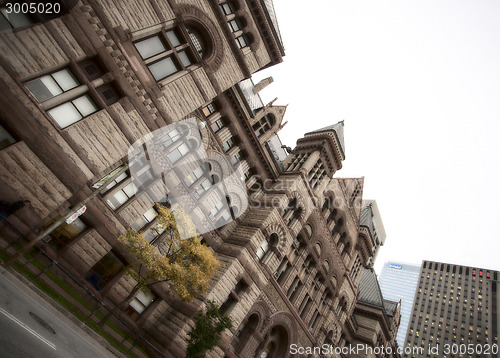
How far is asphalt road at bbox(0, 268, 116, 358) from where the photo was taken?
28.8 feet

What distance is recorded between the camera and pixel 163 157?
17516 millimetres

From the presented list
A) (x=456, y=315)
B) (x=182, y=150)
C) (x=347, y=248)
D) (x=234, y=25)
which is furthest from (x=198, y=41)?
(x=456, y=315)

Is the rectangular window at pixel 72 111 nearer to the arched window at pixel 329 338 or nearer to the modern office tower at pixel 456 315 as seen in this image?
the arched window at pixel 329 338

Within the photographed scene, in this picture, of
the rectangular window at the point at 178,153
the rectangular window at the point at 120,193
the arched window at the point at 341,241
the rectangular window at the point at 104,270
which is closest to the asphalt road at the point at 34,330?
the rectangular window at the point at 104,270

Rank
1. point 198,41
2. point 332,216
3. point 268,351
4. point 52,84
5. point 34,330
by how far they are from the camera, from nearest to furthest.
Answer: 1. point 34,330
2. point 52,84
3. point 198,41
4. point 268,351
5. point 332,216

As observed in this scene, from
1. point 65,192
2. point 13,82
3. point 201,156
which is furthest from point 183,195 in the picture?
point 13,82

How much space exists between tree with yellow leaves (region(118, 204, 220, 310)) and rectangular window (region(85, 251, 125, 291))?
3.20 ft

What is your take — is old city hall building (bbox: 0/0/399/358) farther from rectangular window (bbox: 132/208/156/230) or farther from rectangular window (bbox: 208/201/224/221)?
rectangular window (bbox: 208/201/224/221)

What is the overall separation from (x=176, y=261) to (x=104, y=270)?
4493 millimetres

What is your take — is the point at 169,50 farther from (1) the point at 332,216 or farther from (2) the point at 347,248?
(2) the point at 347,248

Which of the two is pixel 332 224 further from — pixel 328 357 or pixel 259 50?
pixel 259 50

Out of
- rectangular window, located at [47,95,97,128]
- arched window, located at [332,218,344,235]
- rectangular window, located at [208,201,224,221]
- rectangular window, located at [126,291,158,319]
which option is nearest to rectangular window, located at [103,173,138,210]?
rectangular window, located at [47,95,97,128]

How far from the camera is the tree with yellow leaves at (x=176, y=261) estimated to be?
44.4 ft

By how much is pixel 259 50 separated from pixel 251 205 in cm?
1416
